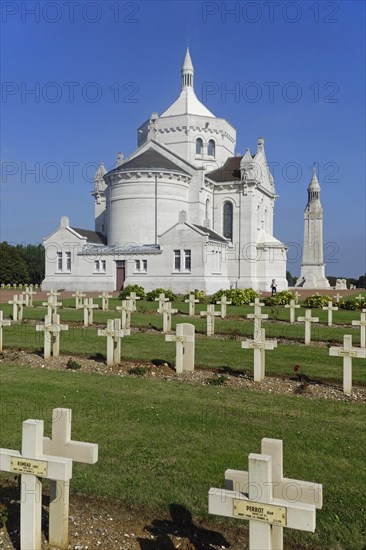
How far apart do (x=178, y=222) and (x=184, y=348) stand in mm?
33226

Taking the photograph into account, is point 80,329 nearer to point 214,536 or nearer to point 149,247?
point 214,536

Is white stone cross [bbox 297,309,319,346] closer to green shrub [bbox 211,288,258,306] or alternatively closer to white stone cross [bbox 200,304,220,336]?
white stone cross [bbox 200,304,220,336]

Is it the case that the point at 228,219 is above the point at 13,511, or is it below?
above

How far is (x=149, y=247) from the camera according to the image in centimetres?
4534

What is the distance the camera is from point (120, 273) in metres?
46.3

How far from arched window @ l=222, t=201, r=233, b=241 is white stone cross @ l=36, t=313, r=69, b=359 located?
41.7 meters

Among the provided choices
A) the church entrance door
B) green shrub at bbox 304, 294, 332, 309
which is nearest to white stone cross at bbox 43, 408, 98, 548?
green shrub at bbox 304, 294, 332, 309

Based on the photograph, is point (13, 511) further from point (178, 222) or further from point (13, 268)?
point (13, 268)

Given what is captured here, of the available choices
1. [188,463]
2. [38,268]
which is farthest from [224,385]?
[38,268]

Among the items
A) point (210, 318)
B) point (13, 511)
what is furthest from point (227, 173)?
point (13, 511)

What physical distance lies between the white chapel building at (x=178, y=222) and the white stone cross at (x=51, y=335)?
29.2 meters

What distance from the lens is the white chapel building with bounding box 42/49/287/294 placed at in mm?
44344

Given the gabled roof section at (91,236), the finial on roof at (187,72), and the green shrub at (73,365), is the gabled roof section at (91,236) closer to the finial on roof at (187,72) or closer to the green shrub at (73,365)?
the finial on roof at (187,72)

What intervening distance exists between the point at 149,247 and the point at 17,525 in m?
40.8
